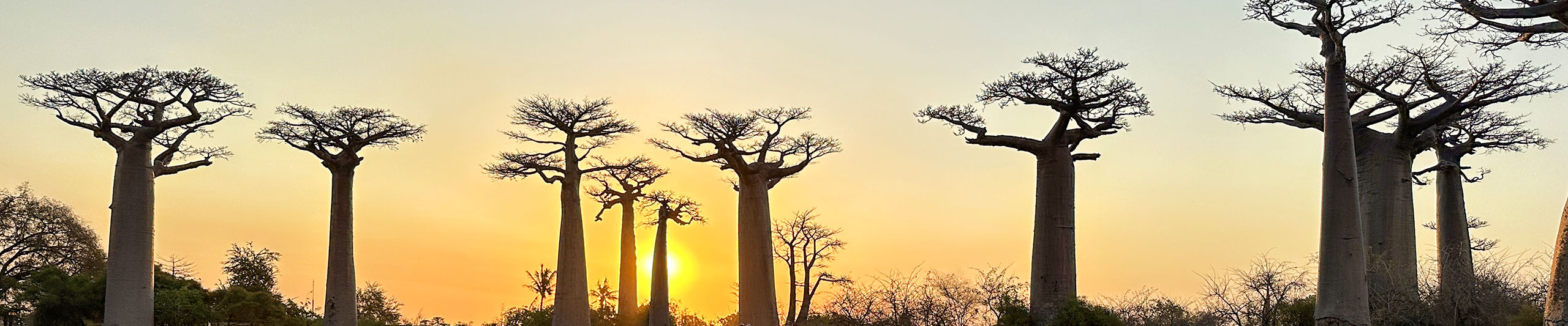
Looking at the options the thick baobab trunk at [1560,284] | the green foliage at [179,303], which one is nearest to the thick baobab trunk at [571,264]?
the green foliage at [179,303]

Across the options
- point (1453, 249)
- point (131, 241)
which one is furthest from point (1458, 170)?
point (131, 241)

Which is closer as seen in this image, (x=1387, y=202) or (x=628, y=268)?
(x=1387, y=202)

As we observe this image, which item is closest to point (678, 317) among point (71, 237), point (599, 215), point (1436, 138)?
point (599, 215)

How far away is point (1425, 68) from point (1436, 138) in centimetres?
283

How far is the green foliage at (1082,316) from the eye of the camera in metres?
19.3

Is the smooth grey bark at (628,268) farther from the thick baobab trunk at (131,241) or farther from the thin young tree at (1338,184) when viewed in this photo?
the thin young tree at (1338,184)

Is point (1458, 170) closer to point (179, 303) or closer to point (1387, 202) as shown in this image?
point (1387, 202)

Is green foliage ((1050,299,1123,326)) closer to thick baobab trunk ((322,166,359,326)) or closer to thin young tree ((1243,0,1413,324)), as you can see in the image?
thin young tree ((1243,0,1413,324))

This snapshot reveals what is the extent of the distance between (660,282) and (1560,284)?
20.1 meters

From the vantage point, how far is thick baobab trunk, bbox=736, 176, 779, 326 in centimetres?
2525

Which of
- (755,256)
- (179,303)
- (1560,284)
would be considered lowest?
(1560,284)

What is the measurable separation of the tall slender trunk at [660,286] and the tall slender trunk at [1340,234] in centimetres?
1711

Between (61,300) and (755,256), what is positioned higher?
(755,256)

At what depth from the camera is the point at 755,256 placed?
2541 cm
